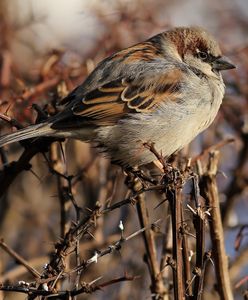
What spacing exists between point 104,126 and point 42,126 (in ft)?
1.76

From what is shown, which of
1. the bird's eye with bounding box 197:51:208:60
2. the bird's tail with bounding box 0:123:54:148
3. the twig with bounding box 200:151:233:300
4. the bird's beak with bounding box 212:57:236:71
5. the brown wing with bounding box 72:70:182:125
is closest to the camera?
the twig with bounding box 200:151:233:300

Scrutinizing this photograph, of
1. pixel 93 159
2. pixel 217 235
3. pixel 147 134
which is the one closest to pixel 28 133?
pixel 93 159

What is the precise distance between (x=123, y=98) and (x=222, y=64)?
2.84ft

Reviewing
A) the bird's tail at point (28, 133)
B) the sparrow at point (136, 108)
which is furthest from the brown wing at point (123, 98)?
the bird's tail at point (28, 133)

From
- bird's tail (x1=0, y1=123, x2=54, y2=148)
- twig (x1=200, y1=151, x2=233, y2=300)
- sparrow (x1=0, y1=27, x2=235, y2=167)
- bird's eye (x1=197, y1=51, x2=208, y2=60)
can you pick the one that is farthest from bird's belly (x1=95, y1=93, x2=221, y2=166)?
twig (x1=200, y1=151, x2=233, y2=300)

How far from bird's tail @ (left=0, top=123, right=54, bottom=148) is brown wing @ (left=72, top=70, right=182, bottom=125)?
37 centimetres

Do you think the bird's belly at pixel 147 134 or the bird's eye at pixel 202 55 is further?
the bird's eye at pixel 202 55

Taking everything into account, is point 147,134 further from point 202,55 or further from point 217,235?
point 217,235

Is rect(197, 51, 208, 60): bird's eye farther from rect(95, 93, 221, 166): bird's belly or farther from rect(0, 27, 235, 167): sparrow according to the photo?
rect(95, 93, 221, 166): bird's belly

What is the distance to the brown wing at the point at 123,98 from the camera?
3.88 metres

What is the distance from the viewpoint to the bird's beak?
441 cm

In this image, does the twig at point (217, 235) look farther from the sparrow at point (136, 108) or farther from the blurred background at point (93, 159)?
the sparrow at point (136, 108)

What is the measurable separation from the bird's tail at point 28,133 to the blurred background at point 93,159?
0.18m

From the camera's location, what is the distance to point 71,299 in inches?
86.8
